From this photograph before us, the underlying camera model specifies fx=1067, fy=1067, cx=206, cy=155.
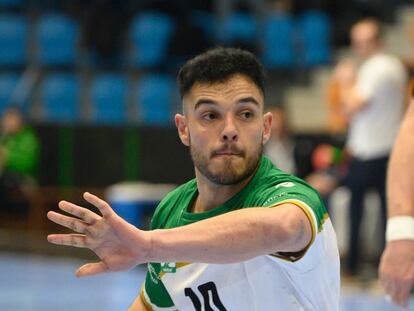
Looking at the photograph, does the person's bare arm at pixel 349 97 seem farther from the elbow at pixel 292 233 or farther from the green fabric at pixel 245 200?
the elbow at pixel 292 233

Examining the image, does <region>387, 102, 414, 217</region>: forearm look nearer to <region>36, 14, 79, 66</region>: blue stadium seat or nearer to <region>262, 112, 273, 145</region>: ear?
<region>262, 112, 273, 145</region>: ear

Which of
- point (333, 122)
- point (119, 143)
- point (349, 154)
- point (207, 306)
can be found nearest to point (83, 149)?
point (119, 143)

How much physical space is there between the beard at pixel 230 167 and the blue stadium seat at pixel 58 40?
41.1 ft

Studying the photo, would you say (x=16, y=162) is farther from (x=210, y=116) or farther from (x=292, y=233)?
(x=292, y=233)

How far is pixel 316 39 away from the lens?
14.0 metres

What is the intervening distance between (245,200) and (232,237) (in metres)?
0.52

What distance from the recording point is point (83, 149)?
47.1 feet

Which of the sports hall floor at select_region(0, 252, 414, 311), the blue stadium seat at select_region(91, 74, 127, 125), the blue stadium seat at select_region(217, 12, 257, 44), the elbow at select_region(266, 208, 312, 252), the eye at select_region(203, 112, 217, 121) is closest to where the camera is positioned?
the elbow at select_region(266, 208, 312, 252)

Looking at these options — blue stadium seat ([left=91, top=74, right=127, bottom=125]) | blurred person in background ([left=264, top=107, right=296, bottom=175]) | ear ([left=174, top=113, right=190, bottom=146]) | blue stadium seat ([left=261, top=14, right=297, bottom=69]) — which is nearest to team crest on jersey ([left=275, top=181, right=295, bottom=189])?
ear ([left=174, top=113, right=190, bottom=146])

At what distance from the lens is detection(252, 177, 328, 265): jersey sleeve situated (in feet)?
10.2

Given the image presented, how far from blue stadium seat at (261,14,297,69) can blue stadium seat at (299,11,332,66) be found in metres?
0.18

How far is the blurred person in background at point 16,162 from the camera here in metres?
14.0

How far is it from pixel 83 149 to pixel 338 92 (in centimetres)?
419

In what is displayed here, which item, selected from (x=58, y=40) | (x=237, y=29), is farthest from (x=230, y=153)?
(x=58, y=40)
